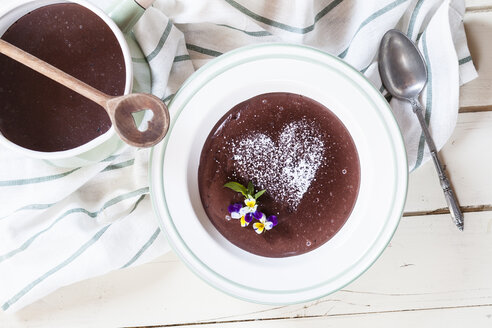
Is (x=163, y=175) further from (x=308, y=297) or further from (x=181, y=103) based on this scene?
(x=308, y=297)

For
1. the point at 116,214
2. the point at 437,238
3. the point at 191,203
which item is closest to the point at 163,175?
the point at 191,203

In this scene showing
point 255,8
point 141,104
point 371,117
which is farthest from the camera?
point 255,8

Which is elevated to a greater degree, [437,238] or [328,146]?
[328,146]

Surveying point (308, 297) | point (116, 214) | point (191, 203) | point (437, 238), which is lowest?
point (437, 238)

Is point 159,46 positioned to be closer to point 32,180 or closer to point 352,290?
point 32,180

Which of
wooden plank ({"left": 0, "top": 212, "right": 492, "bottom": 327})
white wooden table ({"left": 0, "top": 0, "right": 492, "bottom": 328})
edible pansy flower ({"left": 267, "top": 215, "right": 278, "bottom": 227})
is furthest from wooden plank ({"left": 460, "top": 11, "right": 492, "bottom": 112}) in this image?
edible pansy flower ({"left": 267, "top": 215, "right": 278, "bottom": 227})

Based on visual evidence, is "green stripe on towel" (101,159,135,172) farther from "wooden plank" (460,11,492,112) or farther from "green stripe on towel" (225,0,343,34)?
"wooden plank" (460,11,492,112)

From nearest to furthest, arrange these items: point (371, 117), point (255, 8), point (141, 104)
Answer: point (141, 104), point (371, 117), point (255, 8)
